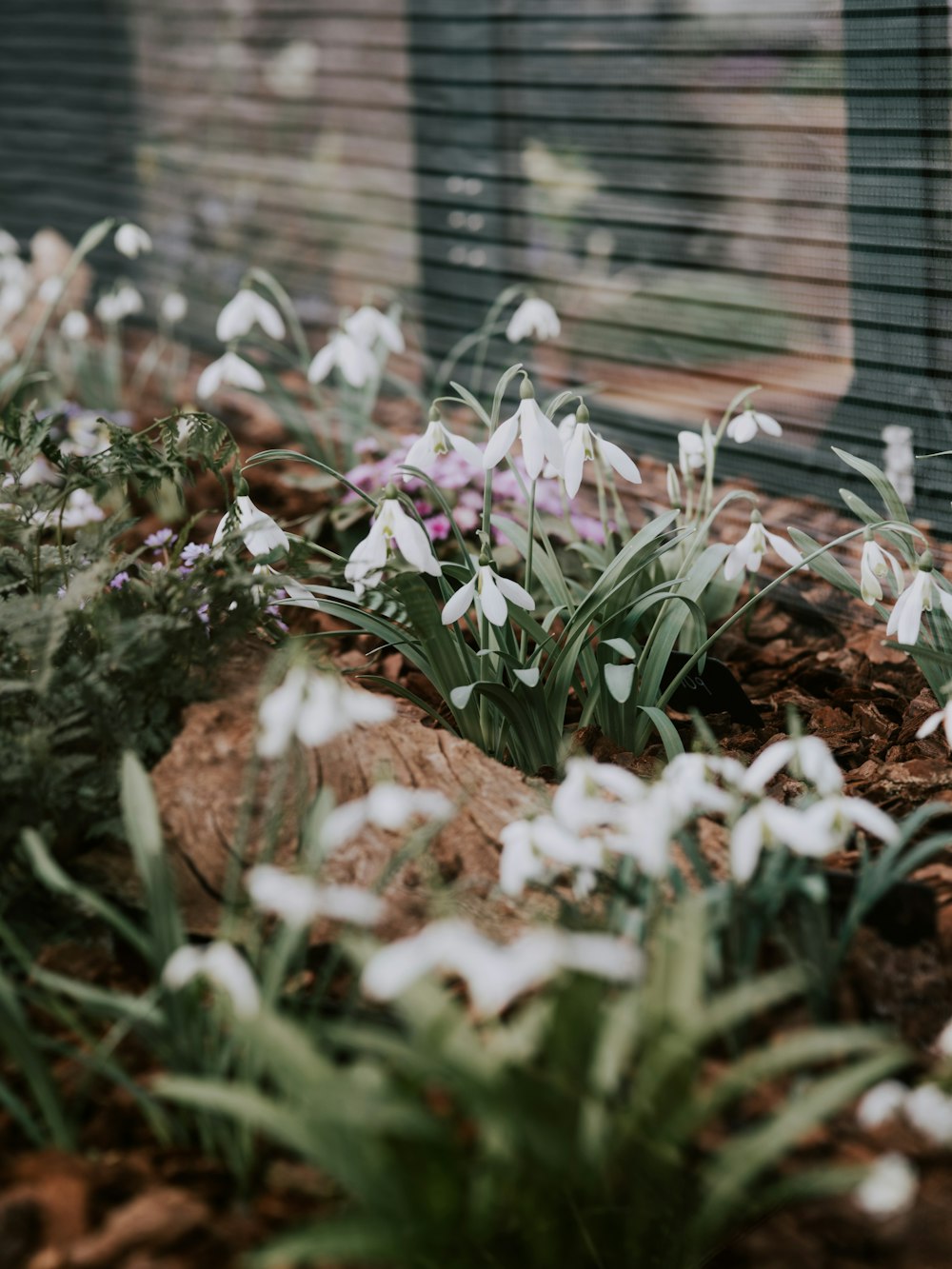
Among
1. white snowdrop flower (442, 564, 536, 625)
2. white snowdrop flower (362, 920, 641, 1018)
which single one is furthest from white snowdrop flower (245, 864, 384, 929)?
white snowdrop flower (442, 564, 536, 625)

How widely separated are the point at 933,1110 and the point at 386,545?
1.11 metres

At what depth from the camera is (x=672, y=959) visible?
125 cm

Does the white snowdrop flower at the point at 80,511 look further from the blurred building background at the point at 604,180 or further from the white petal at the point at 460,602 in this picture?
the white petal at the point at 460,602

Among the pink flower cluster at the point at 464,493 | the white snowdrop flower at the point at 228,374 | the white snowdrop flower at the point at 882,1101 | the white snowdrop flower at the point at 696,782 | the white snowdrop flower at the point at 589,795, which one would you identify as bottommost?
the pink flower cluster at the point at 464,493

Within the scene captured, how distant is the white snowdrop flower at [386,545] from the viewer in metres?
1.89

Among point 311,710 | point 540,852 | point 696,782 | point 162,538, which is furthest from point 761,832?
point 162,538

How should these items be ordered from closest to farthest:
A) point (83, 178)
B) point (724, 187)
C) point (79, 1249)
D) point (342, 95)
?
point (79, 1249)
point (724, 187)
point (342, 95)
point (83, 178)

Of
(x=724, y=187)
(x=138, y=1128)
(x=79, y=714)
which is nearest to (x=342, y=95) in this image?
(x=724, y=187)

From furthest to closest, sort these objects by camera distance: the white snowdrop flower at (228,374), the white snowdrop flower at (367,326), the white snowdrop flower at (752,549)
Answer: the white snowdrop flower at (367,326)
the white snowdrop flower at (228,374)
the white snowdrop flower at (752,549)

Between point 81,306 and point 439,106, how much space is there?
2682 mm

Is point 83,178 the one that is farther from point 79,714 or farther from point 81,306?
point 79,714

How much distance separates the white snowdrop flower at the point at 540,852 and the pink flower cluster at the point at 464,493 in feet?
4.91

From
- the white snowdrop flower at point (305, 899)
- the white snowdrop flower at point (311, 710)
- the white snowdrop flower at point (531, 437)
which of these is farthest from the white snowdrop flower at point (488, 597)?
the white snowdrop flower at point (305, 899)

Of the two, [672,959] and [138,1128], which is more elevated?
[672,959]
